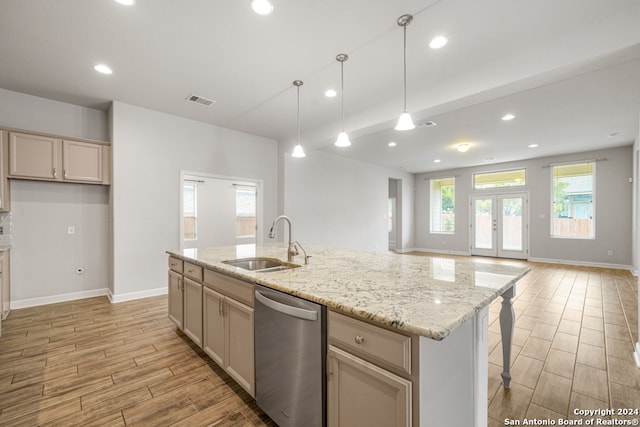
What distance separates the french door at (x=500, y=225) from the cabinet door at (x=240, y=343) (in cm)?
856

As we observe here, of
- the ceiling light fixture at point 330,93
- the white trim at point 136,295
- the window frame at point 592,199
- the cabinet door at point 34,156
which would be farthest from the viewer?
the window frame at point 592,199

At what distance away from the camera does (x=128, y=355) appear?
245 centimetres

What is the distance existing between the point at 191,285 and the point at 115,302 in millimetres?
2325

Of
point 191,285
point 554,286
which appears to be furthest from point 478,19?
point 554,286

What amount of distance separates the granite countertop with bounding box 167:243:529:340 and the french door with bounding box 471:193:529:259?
7275mm

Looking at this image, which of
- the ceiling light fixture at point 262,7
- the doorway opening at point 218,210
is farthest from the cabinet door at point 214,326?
the doorway opening at point 218,210

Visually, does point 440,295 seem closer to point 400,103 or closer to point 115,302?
point 400,103

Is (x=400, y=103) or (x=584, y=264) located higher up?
(x=400, y=103)

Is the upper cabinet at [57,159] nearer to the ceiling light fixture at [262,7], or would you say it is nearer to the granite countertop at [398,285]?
the granite countertop at [398,285]

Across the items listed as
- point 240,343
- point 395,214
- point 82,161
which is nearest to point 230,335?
point 240,343

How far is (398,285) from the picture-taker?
146 cm

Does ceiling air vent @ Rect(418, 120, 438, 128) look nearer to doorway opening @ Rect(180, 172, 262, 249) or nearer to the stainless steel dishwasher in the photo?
doorway opening @ Rect(180, 172, 262, 249)

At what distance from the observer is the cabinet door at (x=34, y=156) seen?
3.40 m

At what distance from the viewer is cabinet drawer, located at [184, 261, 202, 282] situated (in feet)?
7.55
